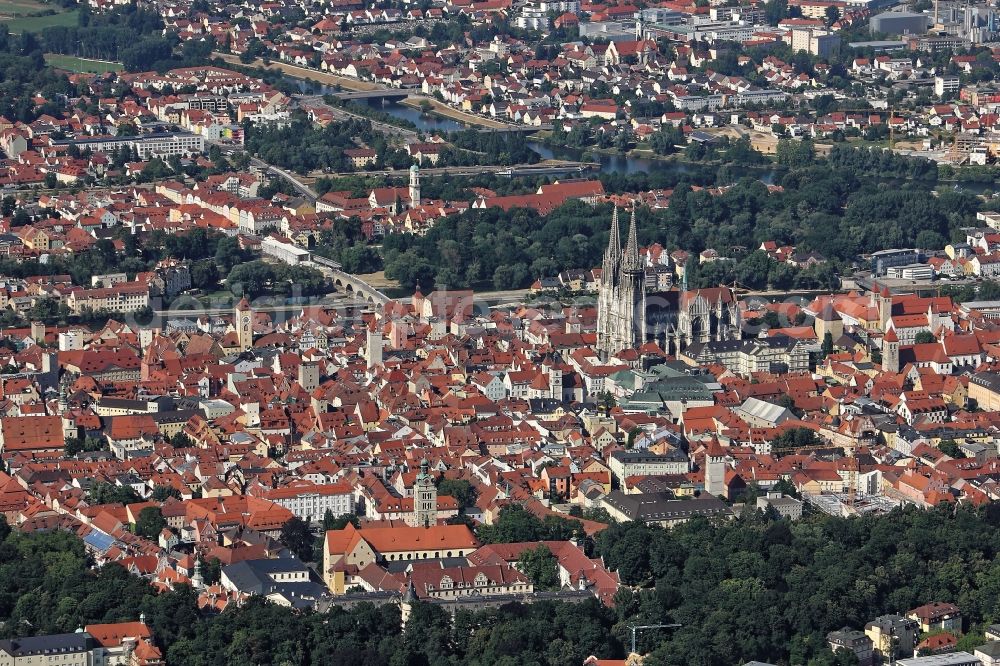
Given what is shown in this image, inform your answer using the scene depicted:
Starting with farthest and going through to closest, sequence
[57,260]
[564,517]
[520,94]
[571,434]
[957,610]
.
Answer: [520,94] → [57,260] → [571,434] → [564,517] → [957,610]

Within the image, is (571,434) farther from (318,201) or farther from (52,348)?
(318,201)

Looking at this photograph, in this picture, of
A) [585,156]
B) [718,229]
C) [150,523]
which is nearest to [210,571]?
[150,523]

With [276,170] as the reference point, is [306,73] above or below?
below

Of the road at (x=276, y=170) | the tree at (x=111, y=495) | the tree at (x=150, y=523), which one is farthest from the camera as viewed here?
the road at (x=276, y=170)

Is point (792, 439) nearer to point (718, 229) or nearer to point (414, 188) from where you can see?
point (718, 229)

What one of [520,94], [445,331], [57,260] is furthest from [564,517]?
[520,94]

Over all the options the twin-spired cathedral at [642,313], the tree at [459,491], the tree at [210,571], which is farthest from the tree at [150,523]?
the twin-spired cathedral at [642,313]

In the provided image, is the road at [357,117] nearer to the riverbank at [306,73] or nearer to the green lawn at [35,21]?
the riverbank at [306,73]
